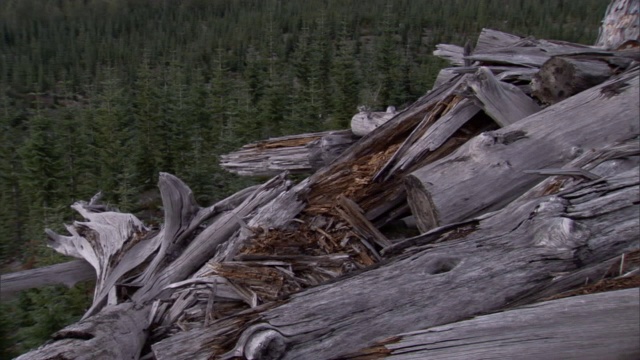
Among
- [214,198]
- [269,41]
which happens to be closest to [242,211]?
[214,198]

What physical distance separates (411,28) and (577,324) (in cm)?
4887

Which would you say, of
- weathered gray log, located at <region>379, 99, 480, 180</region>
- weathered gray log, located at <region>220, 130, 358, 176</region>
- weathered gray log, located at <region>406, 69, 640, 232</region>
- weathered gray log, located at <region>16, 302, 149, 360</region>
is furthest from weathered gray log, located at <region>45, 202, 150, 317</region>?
weathered gray log, located at <region>406, 69, 640, 232</region>

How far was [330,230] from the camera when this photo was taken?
185 inches

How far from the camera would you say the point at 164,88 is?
944 inches

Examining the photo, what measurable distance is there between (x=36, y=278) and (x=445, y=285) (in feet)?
14.1

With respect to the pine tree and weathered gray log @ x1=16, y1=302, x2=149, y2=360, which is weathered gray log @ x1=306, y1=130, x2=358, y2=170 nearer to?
weathered gray log @ x1=16, y1=302, x2=149, y2=360

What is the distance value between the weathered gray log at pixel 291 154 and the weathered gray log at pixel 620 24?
7.55 ft

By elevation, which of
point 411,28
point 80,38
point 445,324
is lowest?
point 80,38

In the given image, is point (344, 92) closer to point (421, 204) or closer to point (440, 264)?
point (421, 204)

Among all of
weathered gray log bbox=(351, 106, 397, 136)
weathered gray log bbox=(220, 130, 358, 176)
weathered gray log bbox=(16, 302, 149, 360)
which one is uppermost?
weathered gray log bbox=(351, 106, 397, 136)

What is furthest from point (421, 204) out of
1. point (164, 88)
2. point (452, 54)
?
point (164, 88)

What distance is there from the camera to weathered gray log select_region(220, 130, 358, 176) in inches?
221

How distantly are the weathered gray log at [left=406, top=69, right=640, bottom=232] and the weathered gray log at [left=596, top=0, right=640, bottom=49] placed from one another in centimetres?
116

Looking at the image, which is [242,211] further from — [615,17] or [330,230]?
[615,17]
